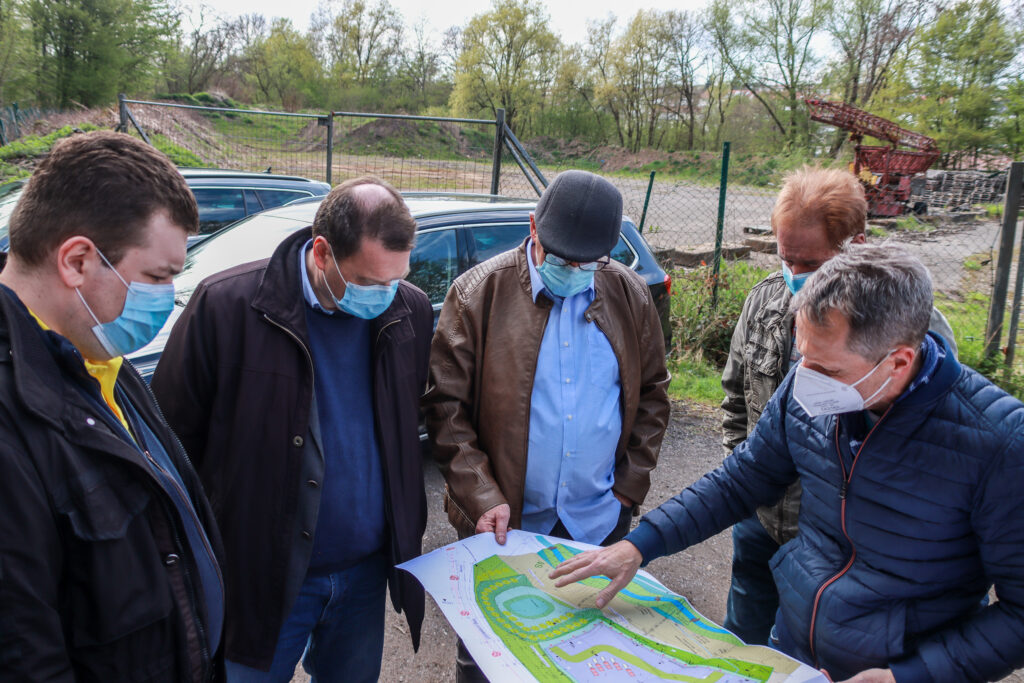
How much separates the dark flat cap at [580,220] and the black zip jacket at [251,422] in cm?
76

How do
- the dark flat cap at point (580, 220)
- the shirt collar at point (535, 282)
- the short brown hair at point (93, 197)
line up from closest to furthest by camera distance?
the short brown hair at point (93, 197) → the dark flat cap at point (580, 220) → the shirt collar at point (535, 282)

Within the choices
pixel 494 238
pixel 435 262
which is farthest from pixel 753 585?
pixel 494 238

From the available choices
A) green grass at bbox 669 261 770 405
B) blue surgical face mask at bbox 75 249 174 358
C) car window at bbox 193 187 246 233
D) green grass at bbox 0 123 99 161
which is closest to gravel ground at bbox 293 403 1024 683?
green grass at bbox 669 261 770 405

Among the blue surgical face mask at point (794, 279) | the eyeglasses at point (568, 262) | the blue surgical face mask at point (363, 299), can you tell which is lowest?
the blue surgical face mask at point (363, 299)

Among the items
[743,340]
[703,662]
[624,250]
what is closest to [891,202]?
[624,250]

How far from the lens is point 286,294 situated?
69.2 inches

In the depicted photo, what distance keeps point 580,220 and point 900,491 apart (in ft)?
3.56

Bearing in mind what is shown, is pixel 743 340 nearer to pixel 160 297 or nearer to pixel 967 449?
pixel 967 449

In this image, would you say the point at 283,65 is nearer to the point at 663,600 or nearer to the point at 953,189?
the point at 953,189

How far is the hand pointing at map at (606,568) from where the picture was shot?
166cm

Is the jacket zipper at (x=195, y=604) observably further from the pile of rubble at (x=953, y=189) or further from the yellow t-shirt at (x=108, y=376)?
the pile of rubble at (x=953, y=189)

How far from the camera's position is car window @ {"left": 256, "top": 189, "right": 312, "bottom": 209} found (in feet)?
21.3

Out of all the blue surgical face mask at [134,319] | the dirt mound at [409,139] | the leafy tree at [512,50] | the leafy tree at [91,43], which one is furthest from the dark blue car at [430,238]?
the leafy tree at [512,50]

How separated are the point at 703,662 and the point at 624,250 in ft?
12.3
